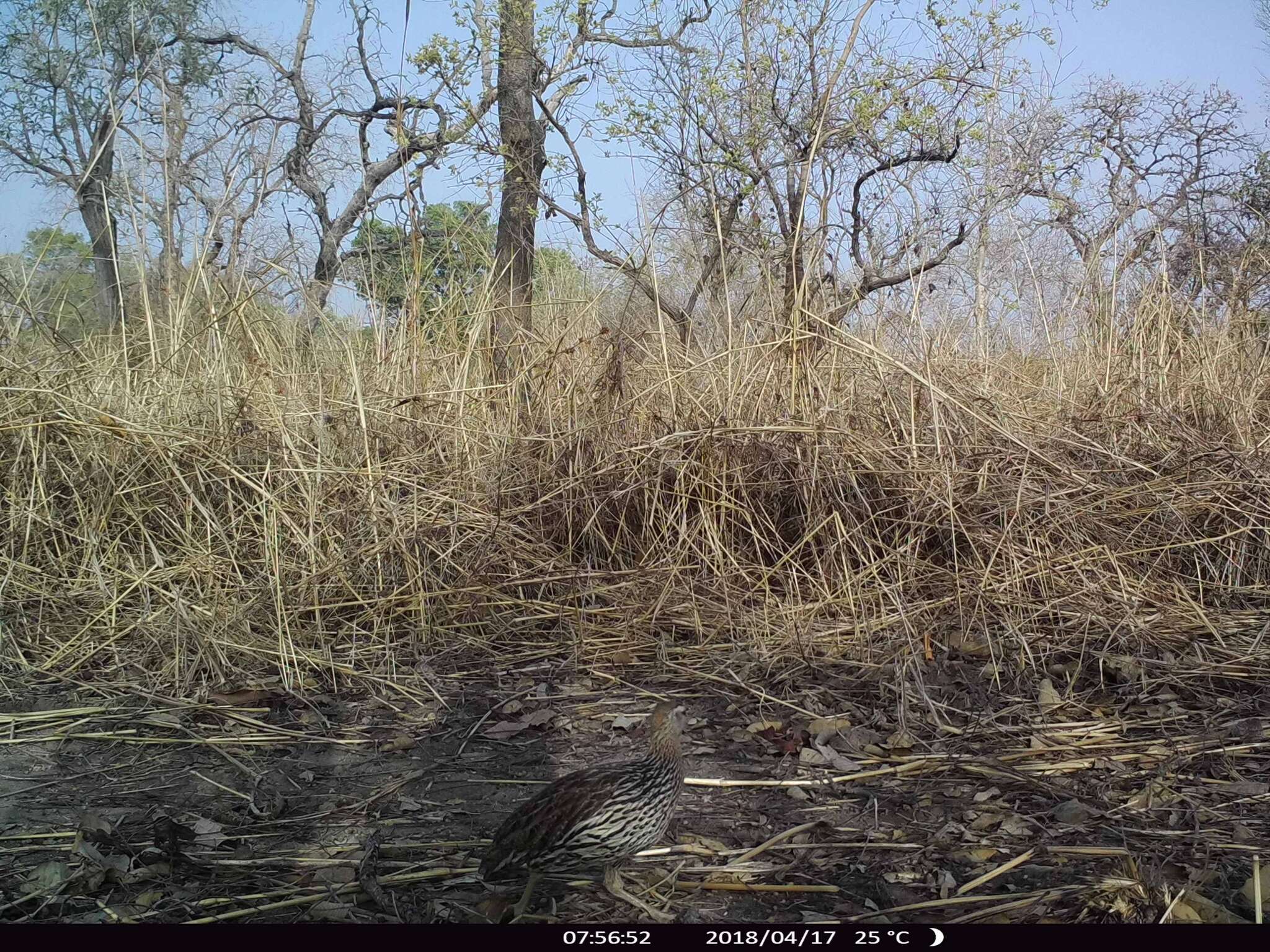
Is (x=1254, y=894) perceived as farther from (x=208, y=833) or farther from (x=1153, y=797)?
(x=208, y=833)

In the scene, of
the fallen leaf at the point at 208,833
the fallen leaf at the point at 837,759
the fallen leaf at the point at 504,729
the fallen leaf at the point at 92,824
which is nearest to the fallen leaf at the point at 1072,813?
the fallen leaf at the point at 837,759

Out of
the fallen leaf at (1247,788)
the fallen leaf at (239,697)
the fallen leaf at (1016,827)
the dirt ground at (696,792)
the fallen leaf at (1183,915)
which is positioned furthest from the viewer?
the fallen leaf at (239,697)

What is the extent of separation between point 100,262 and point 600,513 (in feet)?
8.16

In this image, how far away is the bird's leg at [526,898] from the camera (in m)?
1.38

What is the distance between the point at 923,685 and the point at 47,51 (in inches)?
224

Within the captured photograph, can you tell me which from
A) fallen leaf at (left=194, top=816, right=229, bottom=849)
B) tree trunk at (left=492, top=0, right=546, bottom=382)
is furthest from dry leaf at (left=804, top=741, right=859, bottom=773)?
tree trunk at (left=492, top=0, right=546, bottom=382)

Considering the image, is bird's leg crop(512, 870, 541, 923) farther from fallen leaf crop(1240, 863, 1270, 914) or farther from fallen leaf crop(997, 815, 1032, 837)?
fallen leaf crop(1240, 863, 1270, 914)

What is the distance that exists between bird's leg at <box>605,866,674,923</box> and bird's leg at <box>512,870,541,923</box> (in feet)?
0.41

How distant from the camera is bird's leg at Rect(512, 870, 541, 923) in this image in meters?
1.38

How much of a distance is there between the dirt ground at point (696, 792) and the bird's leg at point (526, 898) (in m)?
0.03

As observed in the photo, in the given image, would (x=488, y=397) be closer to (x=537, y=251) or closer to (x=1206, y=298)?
(x=537, y=251)

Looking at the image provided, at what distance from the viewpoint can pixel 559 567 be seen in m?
2.86

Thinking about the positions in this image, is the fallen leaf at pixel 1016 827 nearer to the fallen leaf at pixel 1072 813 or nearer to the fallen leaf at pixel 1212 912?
the fallen leaf at pixel 1072 813

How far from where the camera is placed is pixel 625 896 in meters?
1.42
